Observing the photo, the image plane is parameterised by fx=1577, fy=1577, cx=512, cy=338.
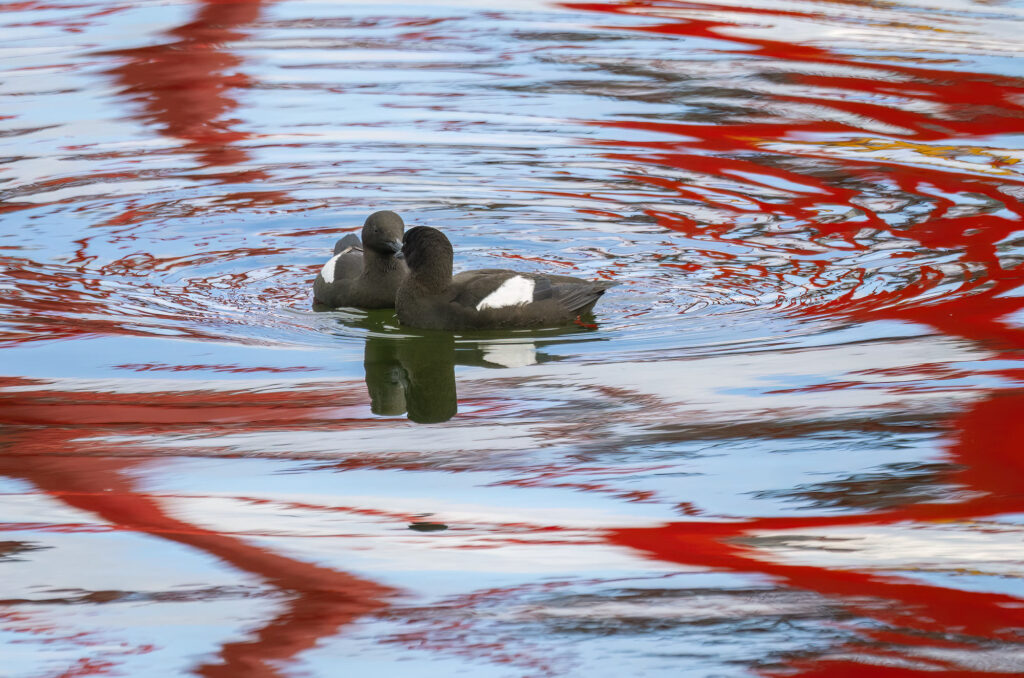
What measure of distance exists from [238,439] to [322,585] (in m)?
1.73

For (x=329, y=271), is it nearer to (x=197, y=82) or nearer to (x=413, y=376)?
(x=413, y=376)

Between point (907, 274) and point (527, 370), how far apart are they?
2.76 meters

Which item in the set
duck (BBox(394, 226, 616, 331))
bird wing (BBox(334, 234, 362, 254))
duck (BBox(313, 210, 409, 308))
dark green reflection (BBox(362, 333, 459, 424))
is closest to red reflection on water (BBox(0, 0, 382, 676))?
dark green reflection (BBox(362, 333, 459, 424))

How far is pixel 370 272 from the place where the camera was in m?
9.02

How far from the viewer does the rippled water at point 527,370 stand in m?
4.35

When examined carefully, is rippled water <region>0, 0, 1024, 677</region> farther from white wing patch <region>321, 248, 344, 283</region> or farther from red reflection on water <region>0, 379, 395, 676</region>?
white wing patch <region>321, 248, 344, 283</region>

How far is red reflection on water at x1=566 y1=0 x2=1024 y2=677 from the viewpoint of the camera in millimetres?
4324

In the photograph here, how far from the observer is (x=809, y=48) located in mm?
15938

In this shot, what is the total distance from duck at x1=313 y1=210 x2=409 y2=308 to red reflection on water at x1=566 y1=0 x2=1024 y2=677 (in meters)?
1.99

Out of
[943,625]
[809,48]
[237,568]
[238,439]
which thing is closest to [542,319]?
[238,439]

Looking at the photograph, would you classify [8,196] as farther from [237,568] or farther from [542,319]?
[237,568]

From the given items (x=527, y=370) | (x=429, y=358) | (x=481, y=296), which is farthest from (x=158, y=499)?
(x=481, y=296)

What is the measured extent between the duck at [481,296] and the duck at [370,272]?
52 cm

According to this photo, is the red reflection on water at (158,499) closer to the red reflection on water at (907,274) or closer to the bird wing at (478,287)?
the red reflection on water at (907,274)
